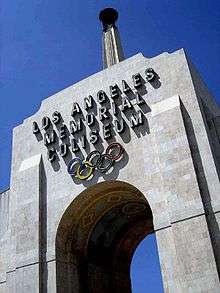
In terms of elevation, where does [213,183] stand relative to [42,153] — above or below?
below

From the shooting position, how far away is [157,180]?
64.2ft

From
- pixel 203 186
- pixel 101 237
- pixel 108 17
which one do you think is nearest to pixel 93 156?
pixel 101 237

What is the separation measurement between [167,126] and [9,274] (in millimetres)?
11150

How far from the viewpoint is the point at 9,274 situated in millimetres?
21453

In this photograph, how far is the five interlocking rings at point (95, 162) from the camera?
21.4 metres

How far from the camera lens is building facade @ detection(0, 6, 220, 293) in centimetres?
1762

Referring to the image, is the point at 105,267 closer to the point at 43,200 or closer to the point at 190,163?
the point at 43,200

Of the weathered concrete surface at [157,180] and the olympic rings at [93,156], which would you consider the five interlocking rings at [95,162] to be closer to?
the olympic rings at [93,156]

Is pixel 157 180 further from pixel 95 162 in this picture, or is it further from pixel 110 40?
pixel 110 40

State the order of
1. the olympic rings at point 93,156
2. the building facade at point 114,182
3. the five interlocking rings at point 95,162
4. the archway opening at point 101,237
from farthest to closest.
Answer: the olympic rings at point 93,156, the archway opening at point 101,237, the five interlocking rings at point 95,162, the building facade at point 114,182

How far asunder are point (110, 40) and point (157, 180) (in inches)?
675

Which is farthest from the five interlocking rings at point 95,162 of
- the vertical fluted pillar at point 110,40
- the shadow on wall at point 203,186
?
the vertical fluted pillar at point 110,40

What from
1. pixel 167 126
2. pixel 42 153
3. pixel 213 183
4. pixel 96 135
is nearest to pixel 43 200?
pixel 42 153

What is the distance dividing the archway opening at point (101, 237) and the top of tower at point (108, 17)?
699 inches
